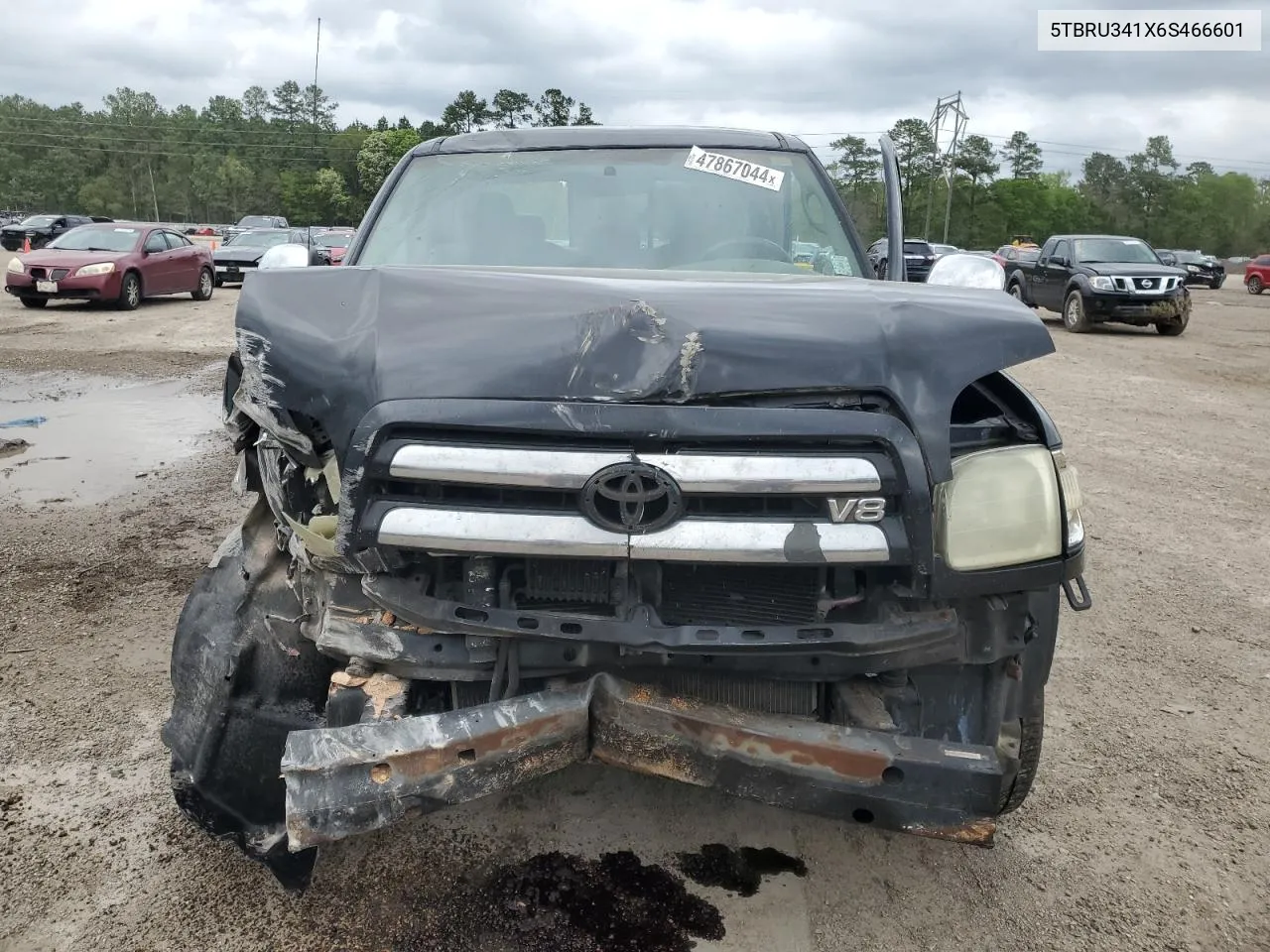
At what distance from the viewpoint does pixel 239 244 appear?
2236cm

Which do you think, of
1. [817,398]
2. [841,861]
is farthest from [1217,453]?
[817,398]

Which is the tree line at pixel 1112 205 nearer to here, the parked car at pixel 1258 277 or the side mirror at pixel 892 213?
the parked car at pixel 1258 277

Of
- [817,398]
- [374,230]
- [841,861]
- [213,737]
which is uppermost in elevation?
[374,230]

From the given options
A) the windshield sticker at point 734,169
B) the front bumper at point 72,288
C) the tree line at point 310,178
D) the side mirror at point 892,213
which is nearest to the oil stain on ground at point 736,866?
the side mirror at point 892,213

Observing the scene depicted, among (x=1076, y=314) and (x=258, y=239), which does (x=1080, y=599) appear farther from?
(x=258, y=239)

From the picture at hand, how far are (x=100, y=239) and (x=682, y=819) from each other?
664 inches

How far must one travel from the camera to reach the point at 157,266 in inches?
652

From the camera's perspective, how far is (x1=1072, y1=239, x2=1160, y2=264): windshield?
16.9m

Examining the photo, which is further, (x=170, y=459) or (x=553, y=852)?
(x=170, y=459)

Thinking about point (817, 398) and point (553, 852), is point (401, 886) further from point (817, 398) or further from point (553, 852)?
point (817, 398)

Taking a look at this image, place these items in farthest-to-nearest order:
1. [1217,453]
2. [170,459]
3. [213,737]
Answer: [1217,453] < [170,459] < [213,737]

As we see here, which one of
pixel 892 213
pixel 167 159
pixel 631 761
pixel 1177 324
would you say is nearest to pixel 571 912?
pixel 631 761

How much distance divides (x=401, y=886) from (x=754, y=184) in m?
2.59

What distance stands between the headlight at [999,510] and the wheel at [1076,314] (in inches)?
628
